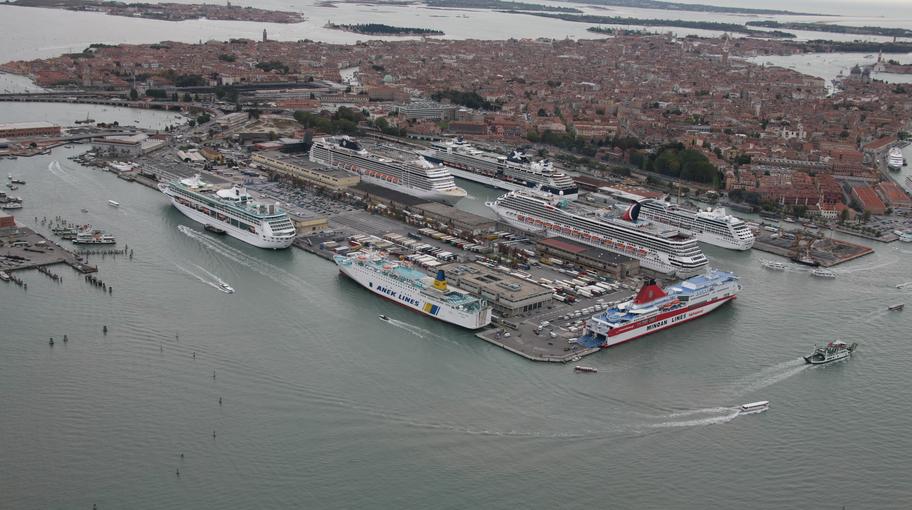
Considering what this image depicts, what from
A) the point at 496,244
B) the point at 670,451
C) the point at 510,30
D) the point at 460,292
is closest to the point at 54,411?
the point at 460,292

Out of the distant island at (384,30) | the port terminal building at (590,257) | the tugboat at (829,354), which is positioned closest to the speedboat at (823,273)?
the port terminal building at (590,257)

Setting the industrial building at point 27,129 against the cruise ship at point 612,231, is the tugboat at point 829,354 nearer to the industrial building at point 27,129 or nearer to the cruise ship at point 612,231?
the cruise ship at point 612,231

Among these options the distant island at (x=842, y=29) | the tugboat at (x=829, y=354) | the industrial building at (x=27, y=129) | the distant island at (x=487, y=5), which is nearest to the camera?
the tugboat at (x=829, y=354)

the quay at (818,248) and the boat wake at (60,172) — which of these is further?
the boat wake at (60,172)

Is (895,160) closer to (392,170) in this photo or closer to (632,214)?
(632,214)

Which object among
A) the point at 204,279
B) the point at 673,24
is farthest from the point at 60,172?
the point at 673,24

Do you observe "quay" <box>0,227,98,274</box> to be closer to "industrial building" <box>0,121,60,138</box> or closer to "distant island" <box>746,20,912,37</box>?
"industrial building" <box>0,121,60,138</box>
